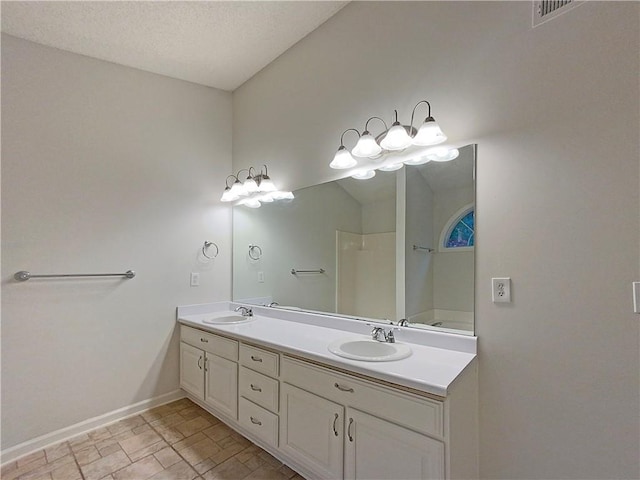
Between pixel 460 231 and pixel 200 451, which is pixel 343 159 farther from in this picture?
pixel 200 451

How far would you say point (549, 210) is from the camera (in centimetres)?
133

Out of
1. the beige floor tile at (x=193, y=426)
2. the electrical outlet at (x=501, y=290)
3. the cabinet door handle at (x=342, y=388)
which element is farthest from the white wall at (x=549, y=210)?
the beige floor tile at (x=193, y=426)

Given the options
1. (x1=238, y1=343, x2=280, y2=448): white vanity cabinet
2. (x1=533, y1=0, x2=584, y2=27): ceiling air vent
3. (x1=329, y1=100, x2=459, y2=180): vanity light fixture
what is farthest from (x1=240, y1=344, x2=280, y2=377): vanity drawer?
(x1=533, y1=0, x2=584, y2=27): ceiling air vent

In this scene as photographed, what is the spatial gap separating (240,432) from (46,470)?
113 cm

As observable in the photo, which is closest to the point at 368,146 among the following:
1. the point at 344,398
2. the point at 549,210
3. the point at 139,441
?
the point at 549,210

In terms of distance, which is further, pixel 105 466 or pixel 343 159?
pixel 343 159

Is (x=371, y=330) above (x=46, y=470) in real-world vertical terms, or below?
above

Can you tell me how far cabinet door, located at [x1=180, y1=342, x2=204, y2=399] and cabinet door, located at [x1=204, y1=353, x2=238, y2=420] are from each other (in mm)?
101

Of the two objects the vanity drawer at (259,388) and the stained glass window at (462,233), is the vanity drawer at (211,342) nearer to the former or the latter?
the vanity drawer at (259,388)

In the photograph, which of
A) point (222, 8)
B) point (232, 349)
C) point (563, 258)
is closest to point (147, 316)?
point (232, 349)

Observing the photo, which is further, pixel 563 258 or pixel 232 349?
pixel 232 349

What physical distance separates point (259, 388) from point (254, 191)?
1588 mm

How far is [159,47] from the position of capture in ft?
7.78

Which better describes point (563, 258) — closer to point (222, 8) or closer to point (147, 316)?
point (222, 8)
